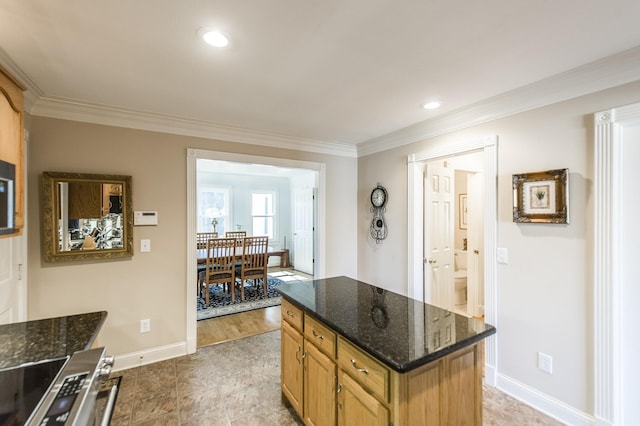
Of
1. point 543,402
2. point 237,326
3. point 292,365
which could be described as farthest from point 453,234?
point 237,326

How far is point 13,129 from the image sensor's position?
1.44 meters

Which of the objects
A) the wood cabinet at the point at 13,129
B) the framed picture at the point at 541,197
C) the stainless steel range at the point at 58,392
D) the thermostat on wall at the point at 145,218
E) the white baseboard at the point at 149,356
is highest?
the wood cabinet at the point at 13,129

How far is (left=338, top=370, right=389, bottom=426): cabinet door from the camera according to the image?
1.26 meters

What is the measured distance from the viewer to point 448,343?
4.16ft

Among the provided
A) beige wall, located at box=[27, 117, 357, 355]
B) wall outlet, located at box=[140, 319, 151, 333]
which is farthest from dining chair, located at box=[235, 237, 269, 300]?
wall outlet, located at box=[140, 319, 151, 333]

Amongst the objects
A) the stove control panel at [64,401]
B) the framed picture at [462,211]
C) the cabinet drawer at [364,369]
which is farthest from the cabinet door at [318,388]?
the framed picture at [462,211]

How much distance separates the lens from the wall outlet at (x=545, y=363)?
2062 mm

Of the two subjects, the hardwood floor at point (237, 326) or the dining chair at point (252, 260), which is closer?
the hardwood floor at point (237, 326)

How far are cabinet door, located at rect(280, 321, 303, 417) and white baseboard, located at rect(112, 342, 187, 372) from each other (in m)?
1.41

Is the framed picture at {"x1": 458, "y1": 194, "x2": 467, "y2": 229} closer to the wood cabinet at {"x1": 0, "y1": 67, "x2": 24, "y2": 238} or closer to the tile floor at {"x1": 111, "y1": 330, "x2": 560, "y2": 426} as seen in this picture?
the tile floor at {"x1": 111, "y1": 330, "x2": 560, "y2": 426}

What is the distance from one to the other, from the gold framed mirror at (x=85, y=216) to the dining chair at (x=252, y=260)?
2143mm

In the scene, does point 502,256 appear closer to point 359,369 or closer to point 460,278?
point 359,369

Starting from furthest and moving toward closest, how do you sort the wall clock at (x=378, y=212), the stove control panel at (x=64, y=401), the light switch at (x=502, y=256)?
1. the wall clock at (x=378, y=212)
2. the light switch at (x=502, y=256)
3. the stove control panel at (x=64, y=401)

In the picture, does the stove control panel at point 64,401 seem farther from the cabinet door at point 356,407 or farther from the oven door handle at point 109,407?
the cabinet door at point 356,407
